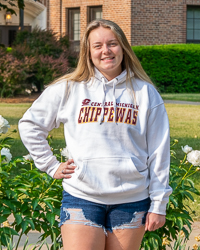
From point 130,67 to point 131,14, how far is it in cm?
2094

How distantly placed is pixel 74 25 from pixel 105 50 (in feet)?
78.6

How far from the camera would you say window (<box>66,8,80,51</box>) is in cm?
2564

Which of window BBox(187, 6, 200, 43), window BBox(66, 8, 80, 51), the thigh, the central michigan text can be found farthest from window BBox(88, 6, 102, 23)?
the thigh

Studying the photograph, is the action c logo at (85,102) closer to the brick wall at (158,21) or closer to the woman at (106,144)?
the woman at (106,144)

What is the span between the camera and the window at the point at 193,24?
81.2ft

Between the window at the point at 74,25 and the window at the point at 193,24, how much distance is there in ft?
18.2

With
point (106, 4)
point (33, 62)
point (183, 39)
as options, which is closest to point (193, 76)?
point (183, 39)

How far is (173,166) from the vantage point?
364 cm

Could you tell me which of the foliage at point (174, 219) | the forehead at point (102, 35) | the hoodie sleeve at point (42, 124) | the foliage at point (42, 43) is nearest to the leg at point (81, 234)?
the hoodie sleeve at point (42, 124)

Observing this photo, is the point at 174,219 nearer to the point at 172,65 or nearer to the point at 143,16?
the point at 172,65

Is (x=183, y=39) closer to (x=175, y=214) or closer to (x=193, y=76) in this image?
(x=193, y=76)

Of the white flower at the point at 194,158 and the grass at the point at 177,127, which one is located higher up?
the white flower at the point at 194,158

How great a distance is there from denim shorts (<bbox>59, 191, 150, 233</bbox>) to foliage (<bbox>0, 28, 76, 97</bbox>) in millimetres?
15922

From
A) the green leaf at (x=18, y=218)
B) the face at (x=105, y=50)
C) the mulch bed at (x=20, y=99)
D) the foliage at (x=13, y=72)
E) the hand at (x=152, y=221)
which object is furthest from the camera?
the foliage at (x=13, y=72)
